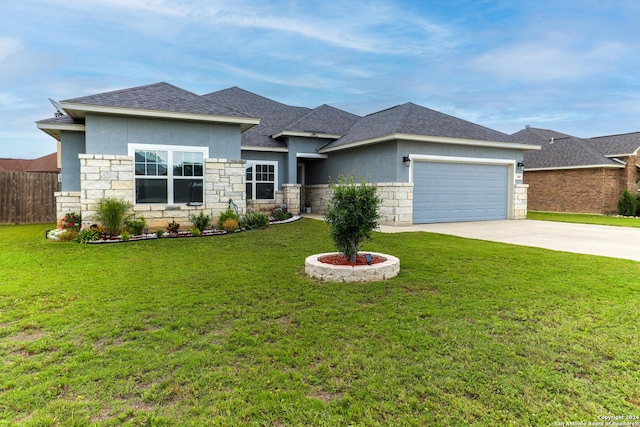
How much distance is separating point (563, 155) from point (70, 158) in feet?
81.7

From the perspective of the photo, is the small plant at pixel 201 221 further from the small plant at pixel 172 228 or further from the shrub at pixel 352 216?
the shrub at pixel 352 216

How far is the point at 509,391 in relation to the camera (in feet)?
8.17

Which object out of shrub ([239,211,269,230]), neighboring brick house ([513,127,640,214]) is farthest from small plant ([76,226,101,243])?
neighboring brick house ([513,127,640,214])

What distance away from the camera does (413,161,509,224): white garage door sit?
13.7 m

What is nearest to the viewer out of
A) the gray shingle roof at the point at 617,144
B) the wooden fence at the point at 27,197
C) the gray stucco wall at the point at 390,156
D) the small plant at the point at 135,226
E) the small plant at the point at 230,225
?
the small plant at the point at 135,226

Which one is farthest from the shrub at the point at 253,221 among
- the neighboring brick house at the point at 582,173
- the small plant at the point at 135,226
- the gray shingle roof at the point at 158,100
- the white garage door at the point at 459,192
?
the neighboring brick house at the point at 582,173

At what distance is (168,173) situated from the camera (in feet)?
35.7

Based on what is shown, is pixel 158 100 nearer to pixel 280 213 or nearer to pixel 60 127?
pixel 60 127

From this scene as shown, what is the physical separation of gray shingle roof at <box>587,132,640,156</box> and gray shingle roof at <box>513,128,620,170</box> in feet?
1.78

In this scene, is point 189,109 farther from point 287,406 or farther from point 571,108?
point 571,108

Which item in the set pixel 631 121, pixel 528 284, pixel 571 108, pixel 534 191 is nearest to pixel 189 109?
pixel 528 284

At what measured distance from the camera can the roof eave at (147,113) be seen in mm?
9656

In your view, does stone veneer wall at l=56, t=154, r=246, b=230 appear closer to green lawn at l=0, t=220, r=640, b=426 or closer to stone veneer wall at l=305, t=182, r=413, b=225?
green lawn at l=0, t=220, r=640, b=426

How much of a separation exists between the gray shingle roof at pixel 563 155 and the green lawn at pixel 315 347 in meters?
16.9
